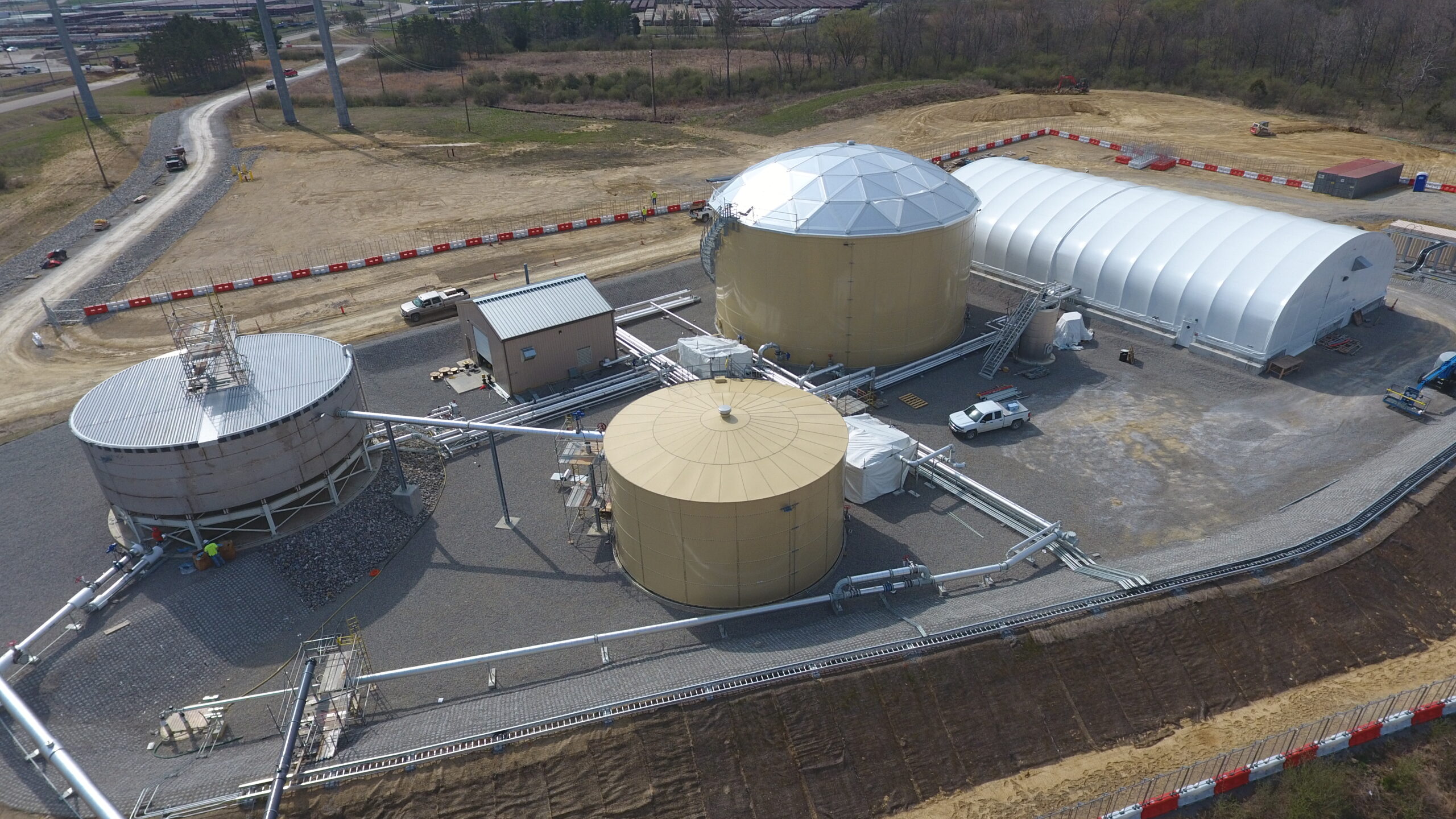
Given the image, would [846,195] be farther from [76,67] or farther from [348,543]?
[76,67]

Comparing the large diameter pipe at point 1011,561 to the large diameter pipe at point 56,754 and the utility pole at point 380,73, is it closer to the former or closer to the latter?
the large diameter pipe at point 56,754

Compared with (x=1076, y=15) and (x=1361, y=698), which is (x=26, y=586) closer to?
(x=1361, y=698)

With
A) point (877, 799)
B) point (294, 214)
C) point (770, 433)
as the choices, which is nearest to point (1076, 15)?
point (294, 214)

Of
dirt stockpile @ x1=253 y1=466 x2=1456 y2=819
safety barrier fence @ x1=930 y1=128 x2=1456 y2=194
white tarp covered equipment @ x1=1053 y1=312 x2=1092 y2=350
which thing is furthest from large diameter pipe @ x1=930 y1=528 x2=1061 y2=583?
safety barrier fence @ x1=930 y1=128 x2=1456 y2=194

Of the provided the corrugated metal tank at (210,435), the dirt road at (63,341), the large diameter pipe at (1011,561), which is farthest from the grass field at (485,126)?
the large diameter pipe at (1011,561)

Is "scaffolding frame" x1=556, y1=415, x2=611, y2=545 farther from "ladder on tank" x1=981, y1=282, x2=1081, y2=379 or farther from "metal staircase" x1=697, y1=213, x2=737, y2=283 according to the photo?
"ladder on tank" x1=981, y1=282, x2=1081, y2=379

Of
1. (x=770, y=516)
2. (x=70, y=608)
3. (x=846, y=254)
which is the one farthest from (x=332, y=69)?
(x=770, y=516)

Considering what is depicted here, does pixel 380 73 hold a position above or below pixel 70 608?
above
